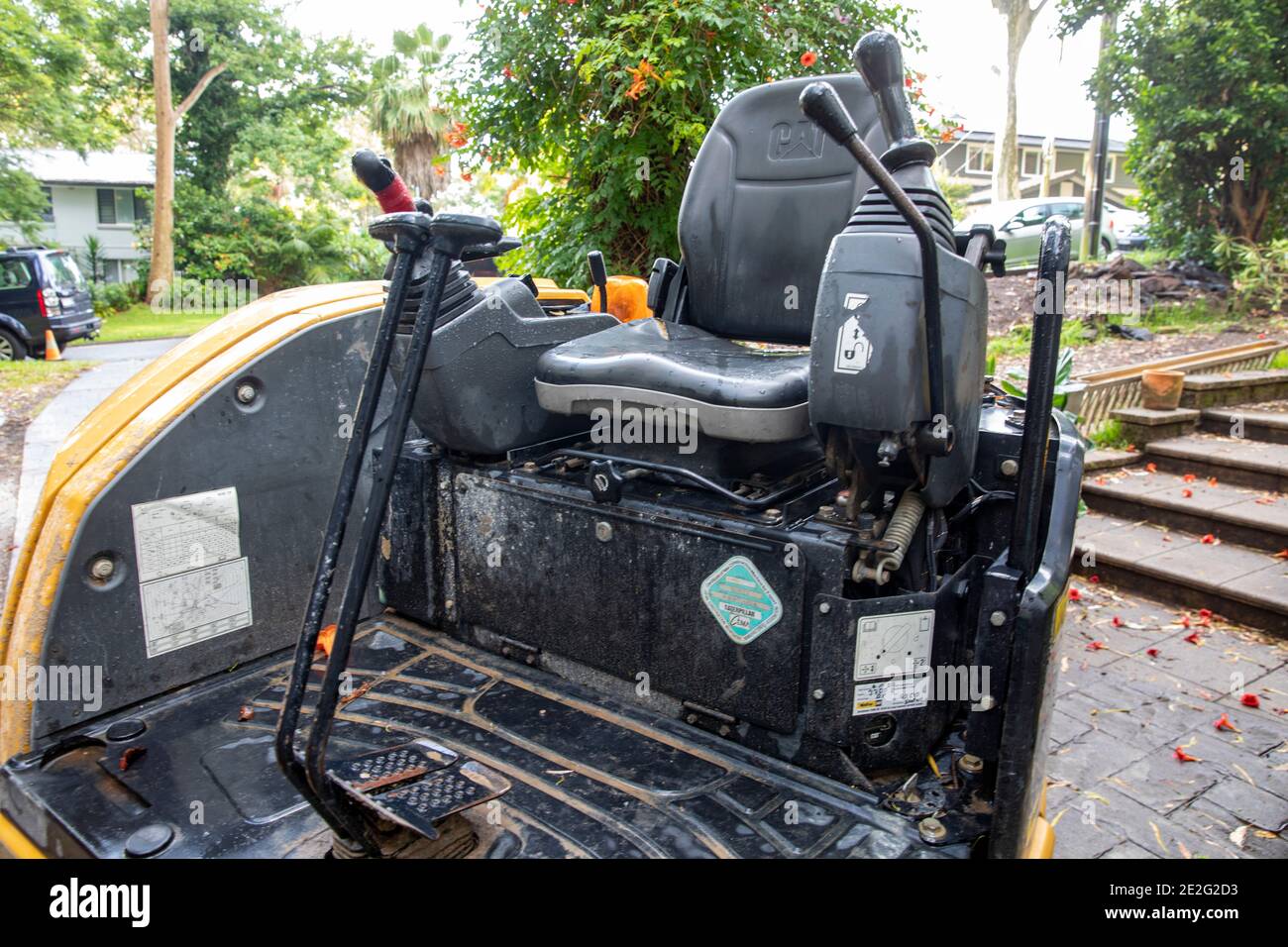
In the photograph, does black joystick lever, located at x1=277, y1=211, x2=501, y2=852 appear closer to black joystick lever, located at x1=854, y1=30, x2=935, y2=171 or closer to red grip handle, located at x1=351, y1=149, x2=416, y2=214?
red grip handle, located at x1=351, y1=149, x2=416, y2=214

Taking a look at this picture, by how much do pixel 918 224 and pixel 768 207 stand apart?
1287 millimetres

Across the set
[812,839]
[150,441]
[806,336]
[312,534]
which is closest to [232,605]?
[312,534]

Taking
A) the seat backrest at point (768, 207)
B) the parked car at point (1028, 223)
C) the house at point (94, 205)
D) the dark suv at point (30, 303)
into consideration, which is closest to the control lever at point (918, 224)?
the seat backrest at point (768, 207)

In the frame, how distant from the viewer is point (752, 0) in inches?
228

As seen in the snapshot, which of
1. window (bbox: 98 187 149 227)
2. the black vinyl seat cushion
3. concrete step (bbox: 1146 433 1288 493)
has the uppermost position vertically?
window (bbox: 98 187 149 227)

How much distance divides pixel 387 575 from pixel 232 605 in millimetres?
436

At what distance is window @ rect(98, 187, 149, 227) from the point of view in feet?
109

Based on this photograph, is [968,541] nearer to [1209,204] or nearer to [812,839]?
[812,839]

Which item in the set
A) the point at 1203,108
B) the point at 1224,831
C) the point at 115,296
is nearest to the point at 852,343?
the point at 1224,831

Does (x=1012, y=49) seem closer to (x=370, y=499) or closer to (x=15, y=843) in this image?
(x=370, y=499)

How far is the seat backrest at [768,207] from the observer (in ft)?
9.05

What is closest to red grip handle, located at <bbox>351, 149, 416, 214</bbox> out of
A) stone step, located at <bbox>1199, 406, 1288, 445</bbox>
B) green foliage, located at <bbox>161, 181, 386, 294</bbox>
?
stone step, located at <bbox>1199, 406, 1288, 445</bbox>

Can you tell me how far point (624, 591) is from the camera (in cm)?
214

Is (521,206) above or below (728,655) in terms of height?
→ above
